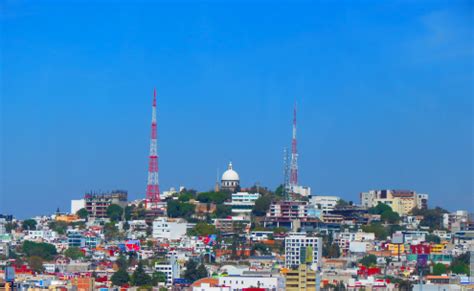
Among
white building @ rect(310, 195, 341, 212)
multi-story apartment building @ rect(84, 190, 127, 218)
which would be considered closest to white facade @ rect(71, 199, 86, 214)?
multi-story apartment building @ rect(84, 190, 127, 218)

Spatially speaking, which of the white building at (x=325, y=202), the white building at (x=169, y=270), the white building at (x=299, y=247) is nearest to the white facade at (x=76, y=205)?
the white building at (x=325, y=202)

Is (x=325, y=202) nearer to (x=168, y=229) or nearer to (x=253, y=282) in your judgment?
(x=168, y=229)

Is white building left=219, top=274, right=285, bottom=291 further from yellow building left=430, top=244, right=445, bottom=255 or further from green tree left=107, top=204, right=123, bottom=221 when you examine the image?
green tree left=107, top=204, right=123, bottom=221

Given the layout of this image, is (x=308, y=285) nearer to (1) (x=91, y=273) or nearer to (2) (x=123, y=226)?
(1) (x=91, y=273)

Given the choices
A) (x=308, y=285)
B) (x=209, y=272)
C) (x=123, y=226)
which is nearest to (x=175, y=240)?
(x=123, y=226)

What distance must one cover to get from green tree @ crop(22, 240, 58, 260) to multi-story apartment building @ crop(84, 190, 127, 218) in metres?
8.39

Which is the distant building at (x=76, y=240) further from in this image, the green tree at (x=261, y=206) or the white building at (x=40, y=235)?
the green tree at (x=261, y=206)

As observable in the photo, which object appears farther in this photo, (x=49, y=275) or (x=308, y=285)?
(x=49, y=275)

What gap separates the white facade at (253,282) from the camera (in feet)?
139

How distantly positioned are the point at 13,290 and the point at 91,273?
8.28m

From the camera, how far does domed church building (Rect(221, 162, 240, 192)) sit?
6644 cm

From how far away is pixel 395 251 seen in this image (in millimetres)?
56875

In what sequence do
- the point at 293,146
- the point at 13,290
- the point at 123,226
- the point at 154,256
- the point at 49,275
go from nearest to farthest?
1. the point at 13,290
2. the point at 49,275
3. the point at 154,256
4. the point at 293,146
5. the point at 123,226

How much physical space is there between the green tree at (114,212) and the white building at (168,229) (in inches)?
119
